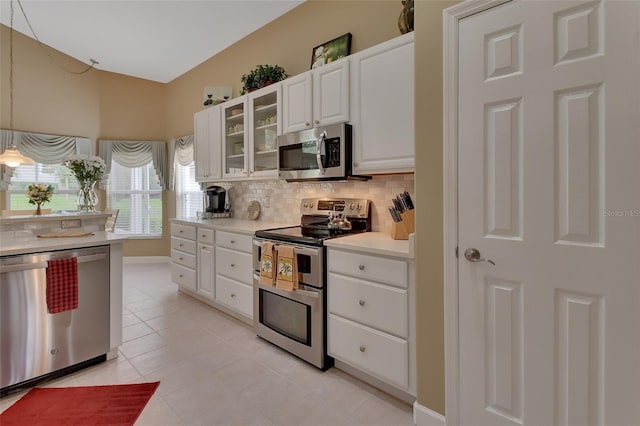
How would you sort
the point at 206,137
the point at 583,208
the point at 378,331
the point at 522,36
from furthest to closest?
the point at 206,137 < the point at 378,331 < the point at 522,36 < the point at 583,208

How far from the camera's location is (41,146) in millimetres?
4652

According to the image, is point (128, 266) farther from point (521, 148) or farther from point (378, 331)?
point (521, 148)

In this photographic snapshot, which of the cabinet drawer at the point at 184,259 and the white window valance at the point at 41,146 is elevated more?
the white window valance at the point at 41,146

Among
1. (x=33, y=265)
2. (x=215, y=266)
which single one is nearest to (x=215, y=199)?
(x=215, y=266)

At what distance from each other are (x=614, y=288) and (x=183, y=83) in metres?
5.95

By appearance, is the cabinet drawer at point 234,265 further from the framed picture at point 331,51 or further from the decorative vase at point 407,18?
the decorative vase at point 407,18

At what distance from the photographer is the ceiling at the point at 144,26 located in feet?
11.2

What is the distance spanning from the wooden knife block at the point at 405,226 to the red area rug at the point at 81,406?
6.30ft

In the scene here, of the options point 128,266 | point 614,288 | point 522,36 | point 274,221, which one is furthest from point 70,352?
point 128,266

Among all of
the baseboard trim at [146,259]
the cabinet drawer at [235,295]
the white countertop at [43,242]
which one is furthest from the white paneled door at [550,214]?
the baseboard trim at [146,259]

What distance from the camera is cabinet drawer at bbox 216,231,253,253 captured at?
9.45ft

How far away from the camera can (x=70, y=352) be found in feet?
7.13

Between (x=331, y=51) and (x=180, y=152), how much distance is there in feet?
11.4

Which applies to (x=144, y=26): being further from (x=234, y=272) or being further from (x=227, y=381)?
(x=227, y=381)
